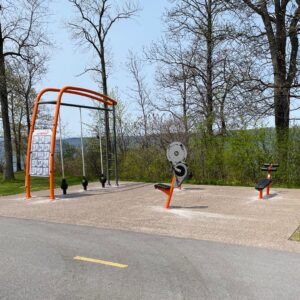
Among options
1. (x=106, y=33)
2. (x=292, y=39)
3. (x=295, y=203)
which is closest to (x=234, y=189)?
(x=295, y=203)

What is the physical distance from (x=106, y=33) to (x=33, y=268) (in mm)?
13909

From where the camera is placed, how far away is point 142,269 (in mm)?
4559

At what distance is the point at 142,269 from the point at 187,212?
3574 millimetres

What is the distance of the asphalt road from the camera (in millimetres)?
3865

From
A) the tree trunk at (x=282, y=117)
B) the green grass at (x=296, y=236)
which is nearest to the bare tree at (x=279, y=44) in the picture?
the tree trunk at (x=282, y=117)

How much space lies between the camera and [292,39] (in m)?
14.1

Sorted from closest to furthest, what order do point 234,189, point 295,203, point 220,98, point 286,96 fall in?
point 295,203
point 234,189
point 286,96
point 220,98

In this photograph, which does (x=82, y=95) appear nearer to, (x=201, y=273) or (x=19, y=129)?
(x=201, y=273)

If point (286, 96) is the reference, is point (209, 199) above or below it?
below

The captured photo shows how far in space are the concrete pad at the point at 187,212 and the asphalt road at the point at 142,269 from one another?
1.89 feet

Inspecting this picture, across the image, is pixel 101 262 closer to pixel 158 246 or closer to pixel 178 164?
pixel 158 246

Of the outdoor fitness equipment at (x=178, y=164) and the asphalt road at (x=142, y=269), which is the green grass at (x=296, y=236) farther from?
the outdoor fitness equipment at (x=178, y=164)

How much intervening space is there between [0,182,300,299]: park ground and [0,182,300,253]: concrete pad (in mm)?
20

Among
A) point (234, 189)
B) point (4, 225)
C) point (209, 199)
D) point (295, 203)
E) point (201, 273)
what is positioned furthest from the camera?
point (234, 189)
